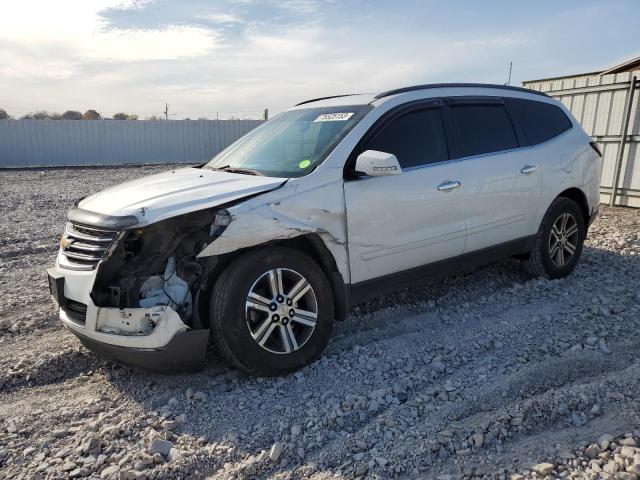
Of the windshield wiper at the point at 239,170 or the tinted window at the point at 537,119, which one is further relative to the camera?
the tinted window at the point at 537,119

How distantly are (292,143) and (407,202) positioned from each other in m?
1.03

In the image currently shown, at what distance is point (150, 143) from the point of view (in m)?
24.8

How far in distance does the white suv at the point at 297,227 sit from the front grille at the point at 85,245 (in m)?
0.01

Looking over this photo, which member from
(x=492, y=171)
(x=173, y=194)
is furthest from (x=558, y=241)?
(x=173, y=194)

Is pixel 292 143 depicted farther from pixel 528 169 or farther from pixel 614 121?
pixel 614 121

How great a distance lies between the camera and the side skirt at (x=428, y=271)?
3768 millimetres

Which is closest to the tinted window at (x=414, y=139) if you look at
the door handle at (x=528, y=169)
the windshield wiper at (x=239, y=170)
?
the windshield wiper at (x=239, y=170)

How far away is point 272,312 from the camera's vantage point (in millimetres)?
3312

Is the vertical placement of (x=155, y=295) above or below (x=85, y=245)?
below

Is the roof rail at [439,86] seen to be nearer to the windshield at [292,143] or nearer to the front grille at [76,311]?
the windshield at [292,143]

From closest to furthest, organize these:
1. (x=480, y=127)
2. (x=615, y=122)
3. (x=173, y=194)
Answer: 1. (x=173, y=194)
2. (x=480, y=127)
3. (x=615, y=122)

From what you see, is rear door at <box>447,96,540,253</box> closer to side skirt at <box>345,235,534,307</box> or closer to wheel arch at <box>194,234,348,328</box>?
side skirt at <box>345,235,534,307</box>

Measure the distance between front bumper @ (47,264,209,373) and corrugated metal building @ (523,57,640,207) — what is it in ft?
29.6

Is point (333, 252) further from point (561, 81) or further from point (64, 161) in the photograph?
point (64, 161)
